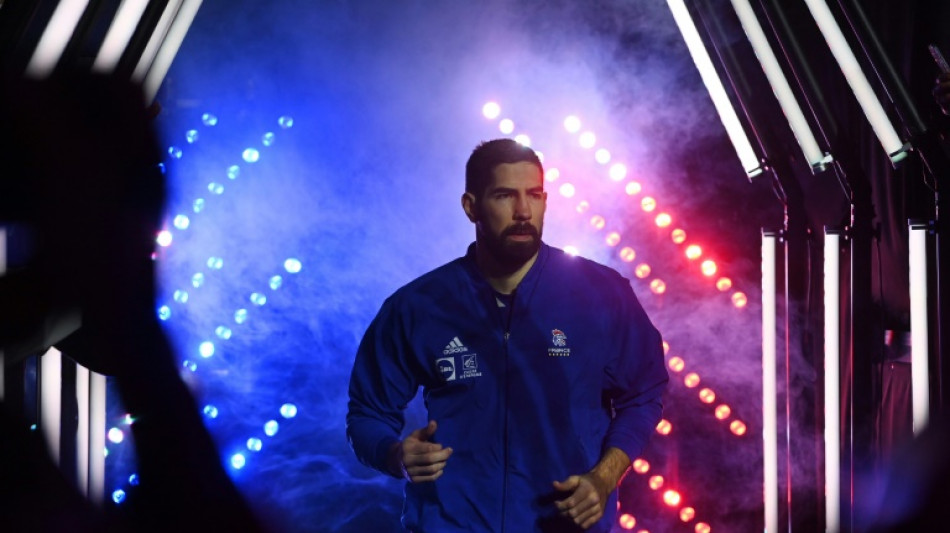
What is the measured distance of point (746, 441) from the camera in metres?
3.81

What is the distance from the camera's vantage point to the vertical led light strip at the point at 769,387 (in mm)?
2746

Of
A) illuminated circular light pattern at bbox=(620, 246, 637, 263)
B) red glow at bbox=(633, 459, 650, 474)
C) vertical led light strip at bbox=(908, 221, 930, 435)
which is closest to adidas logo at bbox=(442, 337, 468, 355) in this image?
vertical led light strip at bbox=(908, 221, 930, 435)

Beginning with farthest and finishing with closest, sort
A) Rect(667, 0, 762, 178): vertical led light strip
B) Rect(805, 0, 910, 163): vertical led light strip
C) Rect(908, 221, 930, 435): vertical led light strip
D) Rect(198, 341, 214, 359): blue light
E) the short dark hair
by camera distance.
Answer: Rect(198, 341, 214, 359): blue light
Rect(667, 0, 762, 178): vertical led light strip
the short dark hair
Rect(805, 0, 910, 163): vertical led light strip
Rect(908, 221, 930, 435): vertical led light strip

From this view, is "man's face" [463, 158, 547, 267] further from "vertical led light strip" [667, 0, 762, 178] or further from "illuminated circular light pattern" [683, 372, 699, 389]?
"illuminated circular light pattern" [683, 372, 699, 389]

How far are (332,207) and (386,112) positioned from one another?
1.57 ft

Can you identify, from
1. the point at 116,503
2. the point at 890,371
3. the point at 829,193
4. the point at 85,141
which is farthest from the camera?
the point at 116,503

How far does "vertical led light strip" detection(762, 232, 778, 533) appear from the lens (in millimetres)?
2746

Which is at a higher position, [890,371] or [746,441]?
[890,371]

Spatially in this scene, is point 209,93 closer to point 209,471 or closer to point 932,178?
point 209,471

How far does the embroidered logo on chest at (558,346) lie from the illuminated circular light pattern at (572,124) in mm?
1628

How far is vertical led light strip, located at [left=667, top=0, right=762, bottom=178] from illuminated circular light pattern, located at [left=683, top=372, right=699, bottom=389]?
3.69 ft

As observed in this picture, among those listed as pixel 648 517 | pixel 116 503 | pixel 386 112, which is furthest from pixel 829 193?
Answer: pixel 116 503

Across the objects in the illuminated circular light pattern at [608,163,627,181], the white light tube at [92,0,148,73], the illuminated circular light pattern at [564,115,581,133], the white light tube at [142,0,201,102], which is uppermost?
the white light tube at [142,0,201,102]

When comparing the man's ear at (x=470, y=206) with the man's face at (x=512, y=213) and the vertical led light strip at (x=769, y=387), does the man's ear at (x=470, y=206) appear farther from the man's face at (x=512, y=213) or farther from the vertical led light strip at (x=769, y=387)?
the vertical led light strip at (x=769, y=387)
